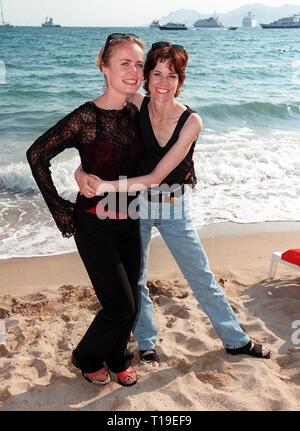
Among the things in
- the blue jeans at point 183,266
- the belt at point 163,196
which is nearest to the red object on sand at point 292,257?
the blue jeans at point 183,266

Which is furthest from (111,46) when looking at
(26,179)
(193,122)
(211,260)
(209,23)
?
(209,23)

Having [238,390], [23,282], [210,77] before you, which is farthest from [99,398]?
[210,77]

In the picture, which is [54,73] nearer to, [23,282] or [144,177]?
[23,282]

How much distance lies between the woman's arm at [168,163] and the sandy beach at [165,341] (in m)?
1.37

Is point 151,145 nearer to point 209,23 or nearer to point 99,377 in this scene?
point 99,377

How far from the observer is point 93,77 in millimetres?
23328

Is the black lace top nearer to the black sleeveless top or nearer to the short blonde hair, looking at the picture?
the black sleeveless top

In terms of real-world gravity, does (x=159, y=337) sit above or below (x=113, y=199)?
below

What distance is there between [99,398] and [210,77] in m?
23.2

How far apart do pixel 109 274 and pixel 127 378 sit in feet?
2.95

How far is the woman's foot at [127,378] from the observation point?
3402 millimetres

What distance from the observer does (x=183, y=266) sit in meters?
3.55

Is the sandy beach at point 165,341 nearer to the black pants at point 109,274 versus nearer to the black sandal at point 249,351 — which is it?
the black sandal at point 249,351
